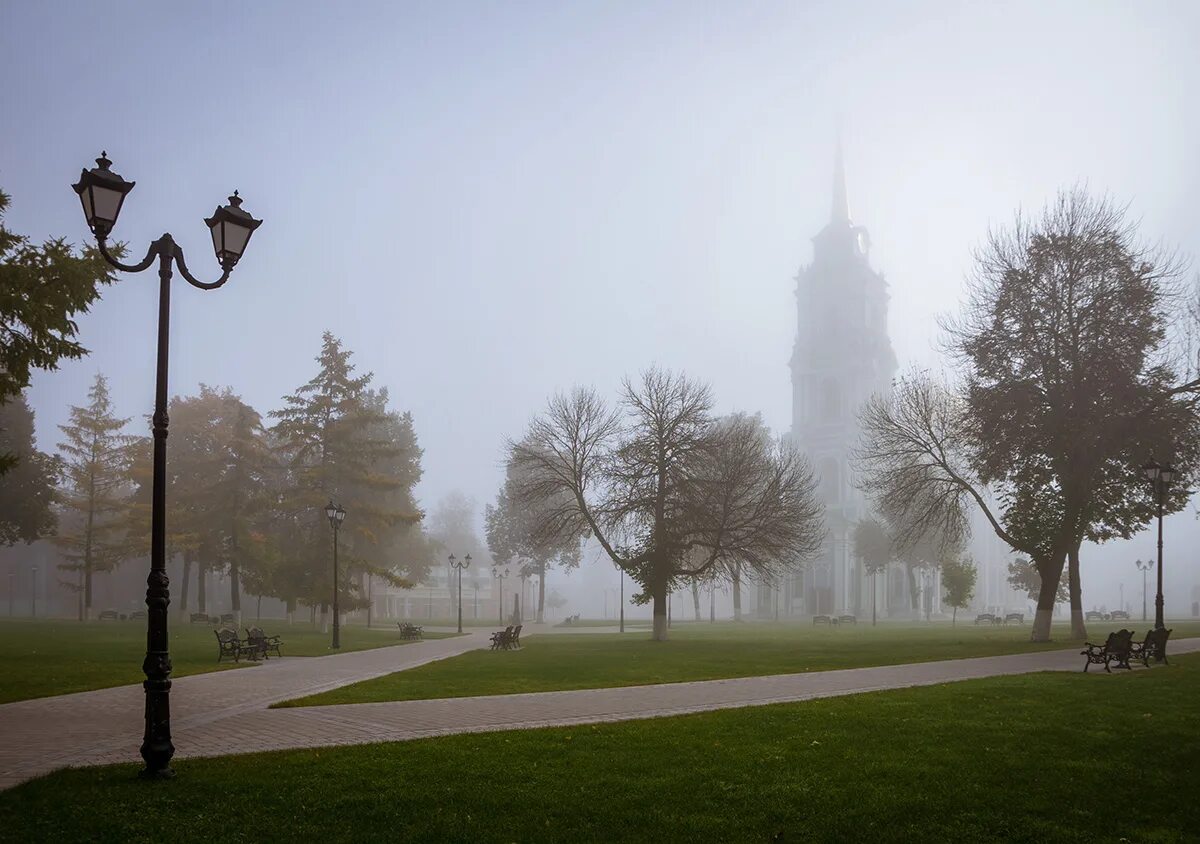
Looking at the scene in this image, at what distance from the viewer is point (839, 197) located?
101188 mm

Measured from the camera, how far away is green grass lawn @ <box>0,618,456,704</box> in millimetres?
21031

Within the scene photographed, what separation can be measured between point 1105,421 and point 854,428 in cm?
5604

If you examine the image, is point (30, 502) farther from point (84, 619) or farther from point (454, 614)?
point (454, 614)

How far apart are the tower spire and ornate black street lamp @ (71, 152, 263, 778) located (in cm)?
9196

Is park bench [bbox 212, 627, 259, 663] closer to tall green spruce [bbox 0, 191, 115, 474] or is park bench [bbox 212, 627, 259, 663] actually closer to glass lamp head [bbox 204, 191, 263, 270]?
tall green spruce [bbox 0, 191, 115, 474]

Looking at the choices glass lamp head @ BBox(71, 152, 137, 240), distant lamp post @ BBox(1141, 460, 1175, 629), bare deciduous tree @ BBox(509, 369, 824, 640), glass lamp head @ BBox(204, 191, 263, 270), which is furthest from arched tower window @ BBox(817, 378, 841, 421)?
glass lamp head @ BBox(71, 152, 137, 240)

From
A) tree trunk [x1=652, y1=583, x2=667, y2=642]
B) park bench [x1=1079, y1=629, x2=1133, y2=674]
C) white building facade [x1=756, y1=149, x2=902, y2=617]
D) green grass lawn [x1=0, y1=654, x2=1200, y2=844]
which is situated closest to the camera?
green grass lawn [x1=0, y1=654, x2=1200, y2=844]

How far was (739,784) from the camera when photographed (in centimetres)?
1039

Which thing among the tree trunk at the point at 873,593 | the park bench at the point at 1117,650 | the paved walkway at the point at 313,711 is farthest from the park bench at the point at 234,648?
the tree trunk at the point at 873,593

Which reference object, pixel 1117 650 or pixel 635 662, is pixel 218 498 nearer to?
pixel 635 662

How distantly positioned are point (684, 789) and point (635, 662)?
Result: 1851 centimetres

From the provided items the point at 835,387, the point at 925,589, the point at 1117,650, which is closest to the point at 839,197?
the point at 835,387

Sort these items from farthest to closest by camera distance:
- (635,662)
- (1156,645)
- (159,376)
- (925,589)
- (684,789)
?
1. (925,589)
2. (635,662)
3. (1156,645)
4. (159,376)
5. (684,789)

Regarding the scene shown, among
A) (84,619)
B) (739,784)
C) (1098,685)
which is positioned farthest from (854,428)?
(739,784)
